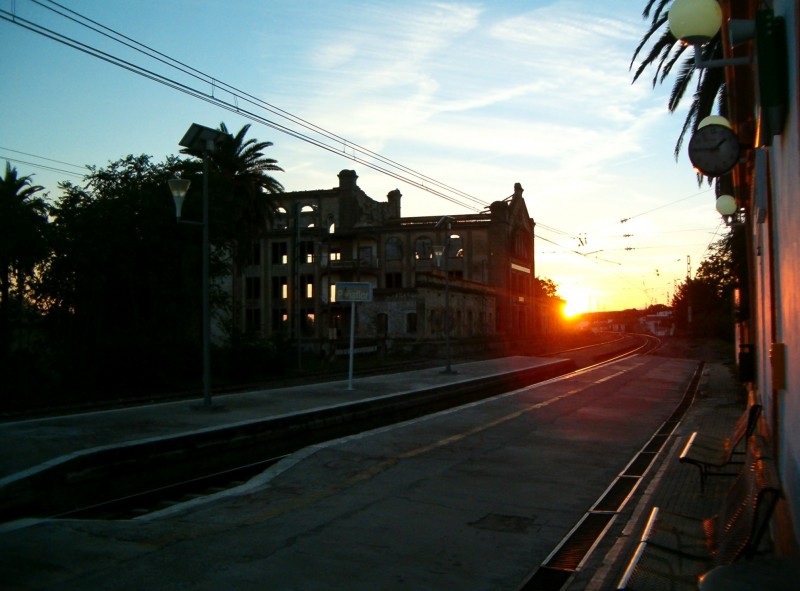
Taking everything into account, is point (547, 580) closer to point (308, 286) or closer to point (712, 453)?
point (712, 453)

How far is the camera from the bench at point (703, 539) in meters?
4.76

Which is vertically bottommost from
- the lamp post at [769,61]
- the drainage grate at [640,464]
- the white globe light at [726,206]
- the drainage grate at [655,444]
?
the drainage grate at [655,444]

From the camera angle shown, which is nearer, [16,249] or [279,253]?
[16,249]

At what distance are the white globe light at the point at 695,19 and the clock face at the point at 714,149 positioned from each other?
1.75 m

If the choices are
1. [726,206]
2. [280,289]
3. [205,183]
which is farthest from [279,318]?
[726,206]

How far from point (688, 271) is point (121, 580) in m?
96.9

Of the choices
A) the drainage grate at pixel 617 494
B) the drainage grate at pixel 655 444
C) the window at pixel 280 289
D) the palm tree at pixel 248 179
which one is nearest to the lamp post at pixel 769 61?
the drainage grate at pixel 617 494

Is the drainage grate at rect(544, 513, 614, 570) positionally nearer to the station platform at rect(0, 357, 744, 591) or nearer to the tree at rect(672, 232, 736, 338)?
the station platform at rect(0, 357, 744, 591)

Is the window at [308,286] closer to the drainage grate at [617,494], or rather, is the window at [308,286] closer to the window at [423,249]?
the window at [423,249]

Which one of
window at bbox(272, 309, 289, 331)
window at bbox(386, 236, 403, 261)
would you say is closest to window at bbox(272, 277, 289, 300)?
window at bbox(272, 309, 289, 331)

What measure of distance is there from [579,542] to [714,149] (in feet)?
15.9

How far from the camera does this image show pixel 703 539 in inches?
262

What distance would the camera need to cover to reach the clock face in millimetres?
8500

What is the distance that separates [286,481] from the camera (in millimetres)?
9961
